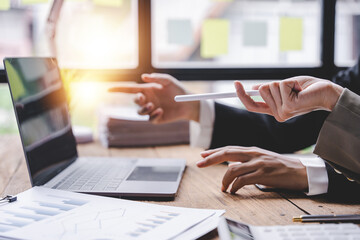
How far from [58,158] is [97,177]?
126mm

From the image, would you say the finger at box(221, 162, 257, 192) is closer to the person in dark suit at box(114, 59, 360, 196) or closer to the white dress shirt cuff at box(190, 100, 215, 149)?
the person in dark suit at box(114, 59, 360, 196)

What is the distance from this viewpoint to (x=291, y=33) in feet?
6.29

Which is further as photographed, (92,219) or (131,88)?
(131,88)

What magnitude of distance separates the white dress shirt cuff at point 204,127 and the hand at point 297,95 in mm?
422

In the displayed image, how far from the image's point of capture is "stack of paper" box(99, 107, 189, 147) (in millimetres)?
1514

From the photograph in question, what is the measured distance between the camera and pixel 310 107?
34.6 inches

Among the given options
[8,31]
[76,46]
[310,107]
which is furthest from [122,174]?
[8,31]

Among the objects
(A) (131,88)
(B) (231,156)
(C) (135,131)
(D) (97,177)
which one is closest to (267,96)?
(B) (231,156)

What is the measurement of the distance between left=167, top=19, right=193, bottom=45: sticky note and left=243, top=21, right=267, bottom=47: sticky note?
0.25 meters

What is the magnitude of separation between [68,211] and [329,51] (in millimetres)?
1565

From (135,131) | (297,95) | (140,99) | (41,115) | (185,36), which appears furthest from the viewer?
(185,36)

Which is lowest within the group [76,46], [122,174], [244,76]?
[122,174]

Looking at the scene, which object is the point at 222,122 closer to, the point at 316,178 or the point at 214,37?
the point at 316,178

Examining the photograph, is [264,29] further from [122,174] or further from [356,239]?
[356,239]
